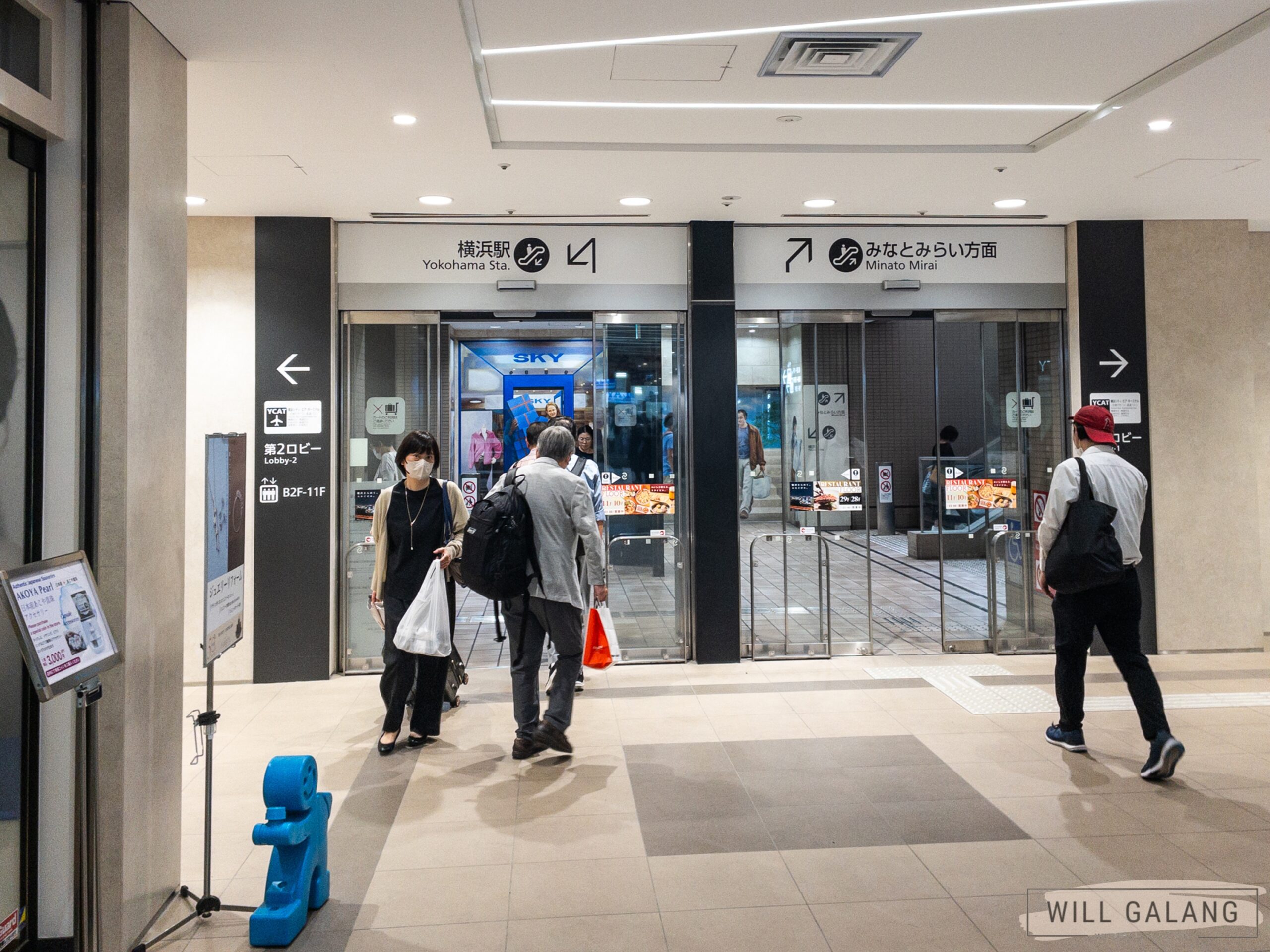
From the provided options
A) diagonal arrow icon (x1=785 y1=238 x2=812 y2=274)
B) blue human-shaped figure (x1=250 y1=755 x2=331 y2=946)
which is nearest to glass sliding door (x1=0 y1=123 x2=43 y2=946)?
blue human-shaped figure (x1=250 y1=755 x2=331 y2=946)

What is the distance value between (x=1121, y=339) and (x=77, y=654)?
6.46m

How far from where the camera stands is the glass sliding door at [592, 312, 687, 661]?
625 centimetres

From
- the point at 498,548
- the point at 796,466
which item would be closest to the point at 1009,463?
the point at 796,466

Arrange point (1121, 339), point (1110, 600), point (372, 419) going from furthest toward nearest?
point (1121, 339), point (372, 419), point (1110, 600)

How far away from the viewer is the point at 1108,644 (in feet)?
13.4

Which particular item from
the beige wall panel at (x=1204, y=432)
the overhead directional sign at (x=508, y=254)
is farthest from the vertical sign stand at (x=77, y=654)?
the beige wall panel at (x=1204, y=432)

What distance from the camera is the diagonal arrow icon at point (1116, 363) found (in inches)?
246

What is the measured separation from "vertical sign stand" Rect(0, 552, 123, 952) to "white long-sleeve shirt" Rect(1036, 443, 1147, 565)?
365cm

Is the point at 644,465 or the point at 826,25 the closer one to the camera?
the point at 826,25

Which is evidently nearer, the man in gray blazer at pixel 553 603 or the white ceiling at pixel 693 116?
the white ceiling at pixel 693 116

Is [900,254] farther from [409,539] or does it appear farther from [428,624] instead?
[428,624]

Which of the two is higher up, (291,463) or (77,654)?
(291,463)

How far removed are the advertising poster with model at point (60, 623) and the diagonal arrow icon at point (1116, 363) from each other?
20.4 feet

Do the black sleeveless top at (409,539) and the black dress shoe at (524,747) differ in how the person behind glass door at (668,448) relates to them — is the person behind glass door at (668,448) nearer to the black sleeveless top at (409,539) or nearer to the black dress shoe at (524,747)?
the black sleeveless top at (409,539)
